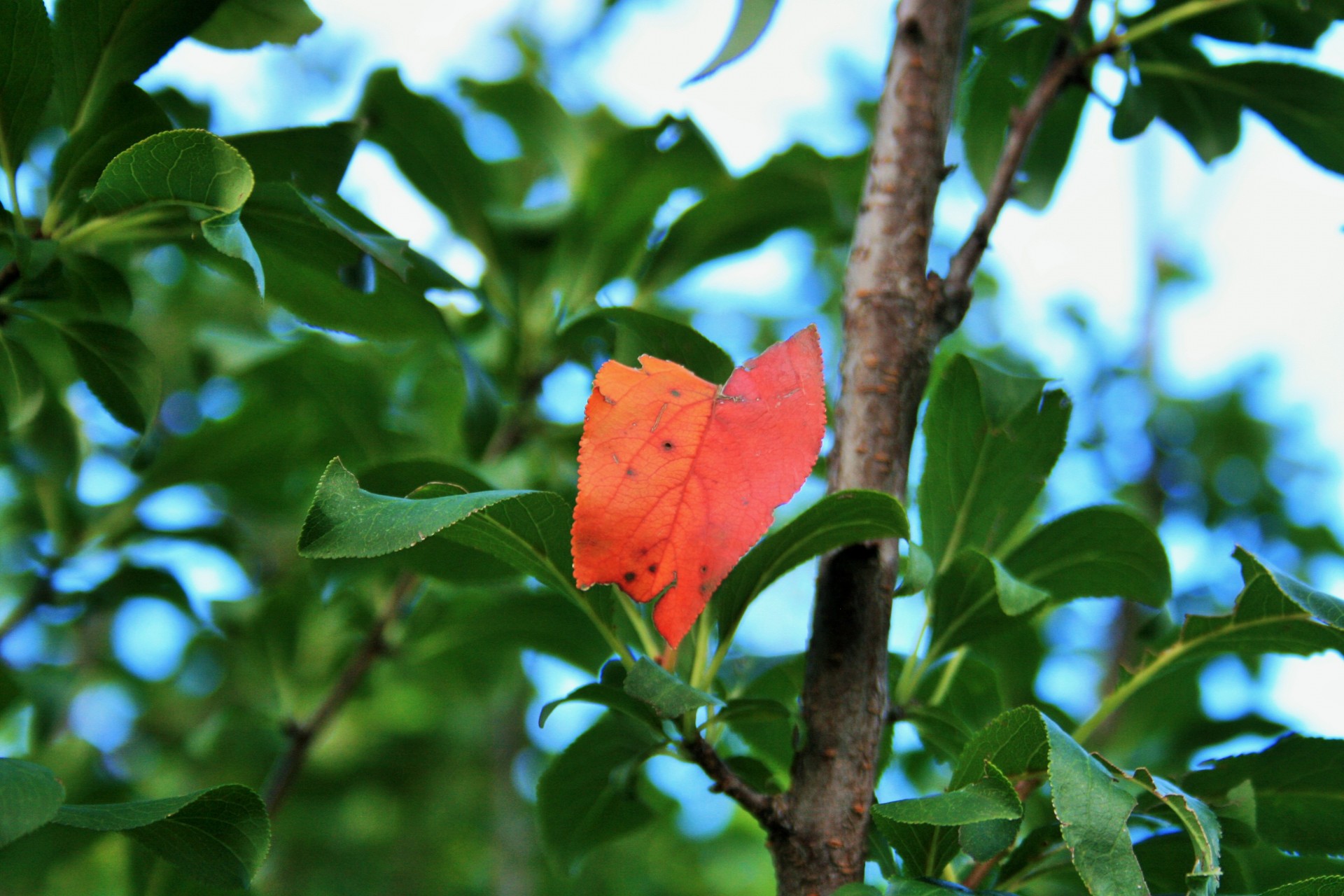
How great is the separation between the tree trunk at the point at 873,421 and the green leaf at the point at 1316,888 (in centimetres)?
22

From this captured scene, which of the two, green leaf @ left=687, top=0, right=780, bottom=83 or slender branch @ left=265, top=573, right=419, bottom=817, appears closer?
green leaf @ left=687, top=0, right=780, bottom=83

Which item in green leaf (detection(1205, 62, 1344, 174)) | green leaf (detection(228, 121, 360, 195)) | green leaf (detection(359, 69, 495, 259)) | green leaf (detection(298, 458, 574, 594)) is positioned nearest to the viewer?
green leaf (detection(298, 458, 574, 594))

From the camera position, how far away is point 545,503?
559mm

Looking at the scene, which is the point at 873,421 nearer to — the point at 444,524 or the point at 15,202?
the point at 444,524

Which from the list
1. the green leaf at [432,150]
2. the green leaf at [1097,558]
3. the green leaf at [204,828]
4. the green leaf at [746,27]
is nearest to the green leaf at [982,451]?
the green leaf at [1097,558]

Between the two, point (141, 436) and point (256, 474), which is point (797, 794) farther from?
point (256, 474)

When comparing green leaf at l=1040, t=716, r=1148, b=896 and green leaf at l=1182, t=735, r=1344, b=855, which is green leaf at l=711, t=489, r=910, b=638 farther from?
green leaf at l=1182, t=735, r=1344, b=855

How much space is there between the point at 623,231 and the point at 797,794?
705 millimetres

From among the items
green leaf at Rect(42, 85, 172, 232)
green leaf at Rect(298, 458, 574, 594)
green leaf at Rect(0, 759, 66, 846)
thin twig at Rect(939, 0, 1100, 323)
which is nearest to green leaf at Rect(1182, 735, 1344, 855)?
thin twig at Rect(939, 0, 1100, 323)

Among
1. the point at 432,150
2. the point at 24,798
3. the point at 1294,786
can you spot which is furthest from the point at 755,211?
the point at 24,798

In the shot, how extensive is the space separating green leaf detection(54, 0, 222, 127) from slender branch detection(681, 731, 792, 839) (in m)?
0.57

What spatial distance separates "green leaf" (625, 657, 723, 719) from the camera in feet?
1.74

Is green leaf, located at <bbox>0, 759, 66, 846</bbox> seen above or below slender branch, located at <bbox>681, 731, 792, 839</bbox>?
below

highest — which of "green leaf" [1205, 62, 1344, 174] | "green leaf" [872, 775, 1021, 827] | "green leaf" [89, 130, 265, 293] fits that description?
"green leaf" [1205, 62, 1344, 174]
